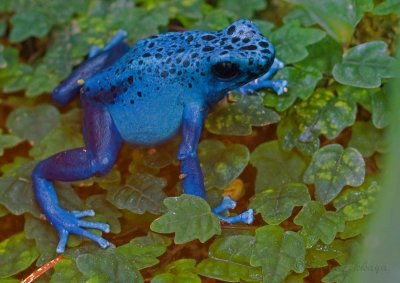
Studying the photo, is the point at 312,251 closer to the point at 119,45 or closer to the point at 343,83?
the point at 343,83

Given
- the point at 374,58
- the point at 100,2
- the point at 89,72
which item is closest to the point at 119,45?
the point at 89,72

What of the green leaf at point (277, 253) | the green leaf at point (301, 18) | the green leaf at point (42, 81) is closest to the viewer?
the green leaf at point (277, 253)

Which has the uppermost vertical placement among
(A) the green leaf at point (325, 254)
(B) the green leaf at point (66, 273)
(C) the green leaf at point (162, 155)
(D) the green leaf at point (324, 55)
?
(D) the green leaf at point (324, 55)

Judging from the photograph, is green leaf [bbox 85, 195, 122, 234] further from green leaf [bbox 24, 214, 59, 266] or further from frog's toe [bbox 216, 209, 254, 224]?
frog's toe [bbox 216, 209, 254, 224]

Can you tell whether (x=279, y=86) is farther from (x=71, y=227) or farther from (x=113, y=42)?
(x=71, y=227)

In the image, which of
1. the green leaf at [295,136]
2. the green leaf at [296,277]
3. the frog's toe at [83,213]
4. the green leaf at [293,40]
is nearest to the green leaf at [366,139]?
the green leaf at [295,136]

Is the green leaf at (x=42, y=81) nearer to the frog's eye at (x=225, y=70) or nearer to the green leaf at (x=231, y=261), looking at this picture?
the frog's eye at (x=225, y=70)

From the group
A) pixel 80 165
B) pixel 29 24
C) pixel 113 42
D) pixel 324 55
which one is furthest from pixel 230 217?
pixel 29 24
